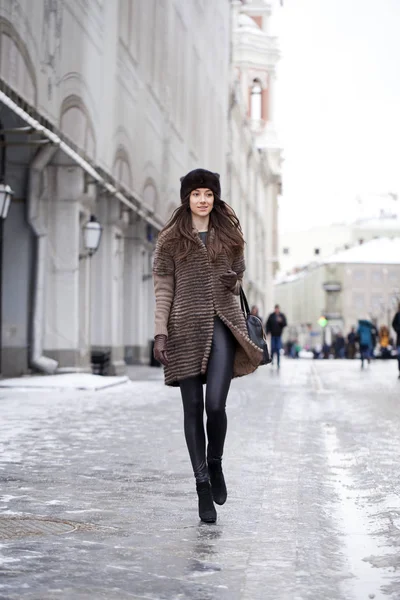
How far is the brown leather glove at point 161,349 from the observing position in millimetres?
6012

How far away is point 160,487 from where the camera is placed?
293 inches

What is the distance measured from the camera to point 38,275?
72.1 feet

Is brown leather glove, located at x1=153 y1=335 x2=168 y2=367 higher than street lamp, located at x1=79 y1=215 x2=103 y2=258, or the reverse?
street lamp, located at x1=79 y1=215 x2=103 y2=258

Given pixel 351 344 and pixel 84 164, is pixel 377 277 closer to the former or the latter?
pixel 351 344

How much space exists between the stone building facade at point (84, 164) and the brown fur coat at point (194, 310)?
36.1 feet

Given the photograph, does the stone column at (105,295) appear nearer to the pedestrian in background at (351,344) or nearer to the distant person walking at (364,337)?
the distant person walking at (364,337)

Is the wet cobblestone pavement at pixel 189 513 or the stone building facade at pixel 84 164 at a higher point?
the stone building facade at pixel 84 164

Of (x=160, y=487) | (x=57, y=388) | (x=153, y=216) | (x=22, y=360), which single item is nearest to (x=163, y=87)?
(x=153, y=216)

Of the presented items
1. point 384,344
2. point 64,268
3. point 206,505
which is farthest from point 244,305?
point 384,344

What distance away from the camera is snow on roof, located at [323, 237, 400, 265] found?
127 m

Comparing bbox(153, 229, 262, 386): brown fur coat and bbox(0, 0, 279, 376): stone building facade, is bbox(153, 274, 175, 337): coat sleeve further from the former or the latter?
bbox(0, 0, 279, 376): stone building facade

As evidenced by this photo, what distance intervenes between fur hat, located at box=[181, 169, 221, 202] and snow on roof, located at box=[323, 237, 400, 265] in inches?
4769

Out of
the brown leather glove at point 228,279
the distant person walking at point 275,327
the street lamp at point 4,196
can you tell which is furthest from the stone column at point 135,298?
the brown leather glove at point 228,279

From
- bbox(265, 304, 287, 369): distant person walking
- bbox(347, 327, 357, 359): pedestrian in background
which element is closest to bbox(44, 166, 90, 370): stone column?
bbox(265, 304, 287, 369): distant person walking
